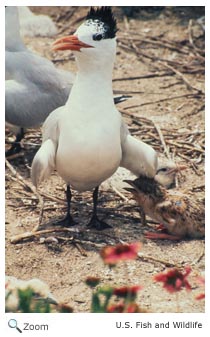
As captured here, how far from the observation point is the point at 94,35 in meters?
4.02

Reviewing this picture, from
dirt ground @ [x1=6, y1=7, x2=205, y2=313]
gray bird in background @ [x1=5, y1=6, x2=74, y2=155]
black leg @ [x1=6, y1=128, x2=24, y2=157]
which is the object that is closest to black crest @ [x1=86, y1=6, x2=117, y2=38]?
dirt ground @ [x1=6, y1=7, x2=205, y2=313]

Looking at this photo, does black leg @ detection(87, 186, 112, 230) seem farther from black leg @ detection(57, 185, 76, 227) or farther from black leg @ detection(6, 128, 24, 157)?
black leg @ detection(6, 128, 24, 157)

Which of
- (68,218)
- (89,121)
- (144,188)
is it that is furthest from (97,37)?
(68,218)

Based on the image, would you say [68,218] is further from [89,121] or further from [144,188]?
[89,121]

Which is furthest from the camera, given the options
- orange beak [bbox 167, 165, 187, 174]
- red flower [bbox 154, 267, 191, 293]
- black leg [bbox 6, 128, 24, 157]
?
black leg [bbox 6, 128, 24, 157]

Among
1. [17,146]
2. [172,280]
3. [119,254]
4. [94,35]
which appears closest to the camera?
[119,254]

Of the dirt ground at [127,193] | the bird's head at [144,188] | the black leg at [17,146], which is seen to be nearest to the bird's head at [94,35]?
the bird's head at [144,188]

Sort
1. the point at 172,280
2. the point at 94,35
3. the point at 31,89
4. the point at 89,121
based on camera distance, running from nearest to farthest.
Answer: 1. the point at 172,280
2. the point at 94,35
3. the point at 89,121
4. the point at 31,89

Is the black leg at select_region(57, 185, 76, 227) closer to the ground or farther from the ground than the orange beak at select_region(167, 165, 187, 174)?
closer to the ground

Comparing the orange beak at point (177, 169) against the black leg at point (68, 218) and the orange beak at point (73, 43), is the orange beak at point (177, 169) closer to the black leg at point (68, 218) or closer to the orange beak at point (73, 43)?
the black leg at point (68, 218)

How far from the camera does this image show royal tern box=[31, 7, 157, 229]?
404 centimetres

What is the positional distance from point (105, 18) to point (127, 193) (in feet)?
3.88

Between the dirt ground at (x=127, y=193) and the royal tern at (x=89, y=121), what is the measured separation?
37 centimetres

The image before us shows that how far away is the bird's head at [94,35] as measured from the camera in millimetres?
4023
